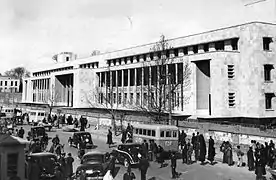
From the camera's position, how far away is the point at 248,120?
42.9 m

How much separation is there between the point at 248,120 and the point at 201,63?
978 cm

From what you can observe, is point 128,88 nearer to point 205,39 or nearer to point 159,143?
point 205,39

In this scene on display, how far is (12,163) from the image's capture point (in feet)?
43.7

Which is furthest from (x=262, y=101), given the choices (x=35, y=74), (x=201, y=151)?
(x=35, y=74)

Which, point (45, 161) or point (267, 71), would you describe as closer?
point (45, 161)

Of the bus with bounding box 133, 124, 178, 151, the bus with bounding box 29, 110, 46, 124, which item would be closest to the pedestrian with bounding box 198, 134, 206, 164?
the bus with bounding box 133, 124, 178, 151

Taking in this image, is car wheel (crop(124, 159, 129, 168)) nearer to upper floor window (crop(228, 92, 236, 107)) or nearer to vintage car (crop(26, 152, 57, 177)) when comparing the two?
vintage car (crop(26, 152, 57, 177))

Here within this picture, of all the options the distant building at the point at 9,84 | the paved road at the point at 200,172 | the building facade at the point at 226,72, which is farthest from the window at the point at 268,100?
the distant building at the point at 9,84

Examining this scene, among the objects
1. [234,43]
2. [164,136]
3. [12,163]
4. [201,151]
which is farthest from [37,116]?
[12,163]

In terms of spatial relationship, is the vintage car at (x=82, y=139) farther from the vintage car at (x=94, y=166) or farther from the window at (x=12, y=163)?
the window at (x=12, y=163)

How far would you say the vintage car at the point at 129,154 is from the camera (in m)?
20.5

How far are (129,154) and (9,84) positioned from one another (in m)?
146

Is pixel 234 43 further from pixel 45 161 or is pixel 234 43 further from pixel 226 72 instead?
pixel 45 161

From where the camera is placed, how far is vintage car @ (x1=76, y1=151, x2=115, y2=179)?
16.5 metres
